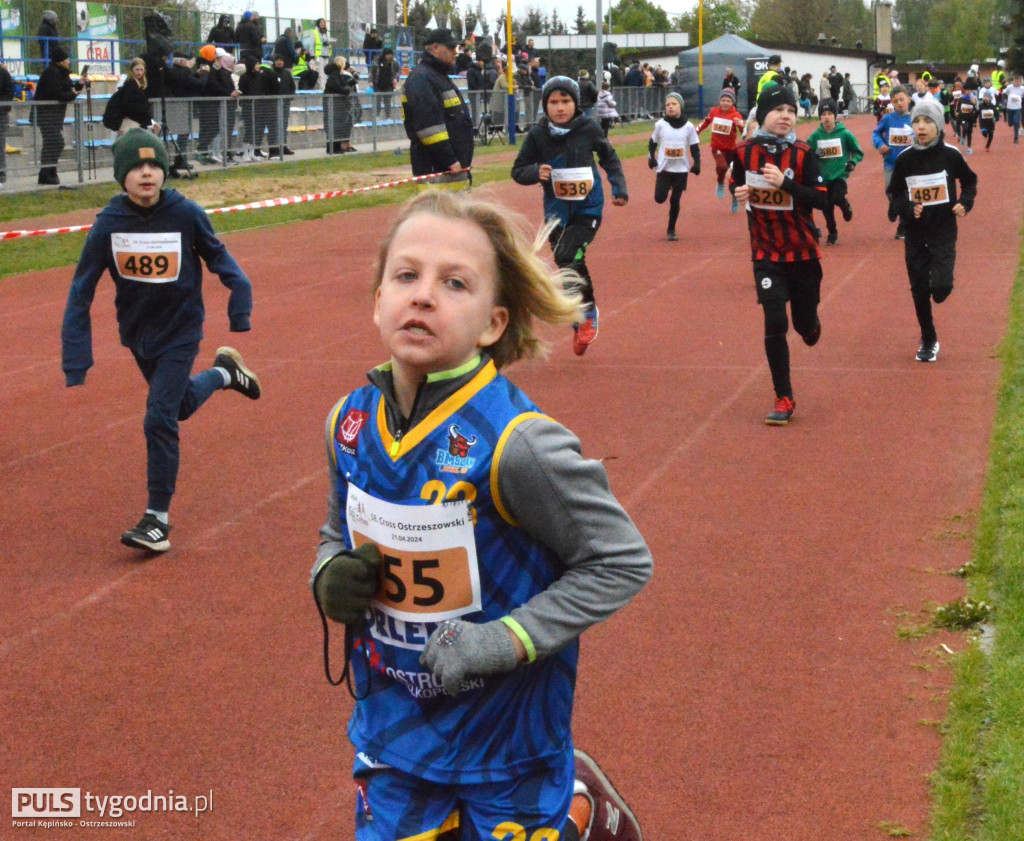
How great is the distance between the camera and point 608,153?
1082 centimetres

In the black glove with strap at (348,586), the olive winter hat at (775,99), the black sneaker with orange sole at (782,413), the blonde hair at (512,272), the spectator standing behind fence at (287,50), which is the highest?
the spectator standing behind fence at (287,50)

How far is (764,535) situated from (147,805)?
3.35 metres

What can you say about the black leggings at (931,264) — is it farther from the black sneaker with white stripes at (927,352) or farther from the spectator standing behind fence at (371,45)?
the spectator standing behind fence at (371,45)

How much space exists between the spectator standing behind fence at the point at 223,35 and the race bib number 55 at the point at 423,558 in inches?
1156

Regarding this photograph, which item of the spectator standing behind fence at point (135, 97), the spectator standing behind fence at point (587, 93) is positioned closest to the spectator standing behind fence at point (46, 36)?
the spectator standing behind fence at point (135, 97)

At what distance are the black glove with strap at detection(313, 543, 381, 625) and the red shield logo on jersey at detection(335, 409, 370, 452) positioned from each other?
228 mm

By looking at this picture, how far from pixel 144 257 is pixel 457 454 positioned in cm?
424

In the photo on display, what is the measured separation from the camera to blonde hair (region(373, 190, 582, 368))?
2.73m

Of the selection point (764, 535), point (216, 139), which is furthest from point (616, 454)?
point (216, 139)

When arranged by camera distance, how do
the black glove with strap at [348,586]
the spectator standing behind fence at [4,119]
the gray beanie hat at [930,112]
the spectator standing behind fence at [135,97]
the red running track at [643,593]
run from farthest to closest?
1. the spectator standing behind fence at [135,97]
2. the spectator standing behind fence at [4,119]
3. the gray beanie hat at [930,112]
4. the red running track at [643,593]
5. the black glove with strap at [348,586]

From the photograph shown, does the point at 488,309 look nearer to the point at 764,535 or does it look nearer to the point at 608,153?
the point at 764,535

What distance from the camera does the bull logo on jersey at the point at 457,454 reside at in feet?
8.29

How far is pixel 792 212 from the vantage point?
8555 mm

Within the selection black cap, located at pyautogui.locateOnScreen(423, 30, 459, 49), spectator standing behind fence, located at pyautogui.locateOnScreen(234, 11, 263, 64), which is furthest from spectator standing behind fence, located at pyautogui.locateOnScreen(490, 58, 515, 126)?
black cap, located at pyautogui.locateOnScreen(423, 30, 459, 49)
